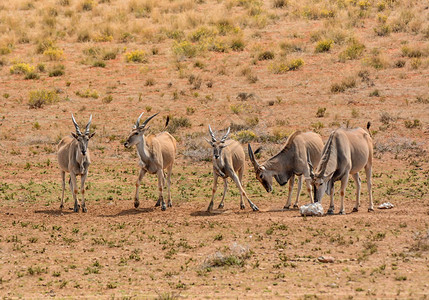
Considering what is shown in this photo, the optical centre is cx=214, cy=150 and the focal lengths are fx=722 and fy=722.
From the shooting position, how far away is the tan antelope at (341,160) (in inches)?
635

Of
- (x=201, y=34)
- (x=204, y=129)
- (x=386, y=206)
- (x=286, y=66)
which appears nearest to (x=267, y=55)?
(x=286, y=66)

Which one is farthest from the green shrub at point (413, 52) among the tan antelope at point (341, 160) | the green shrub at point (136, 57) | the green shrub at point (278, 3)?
the tan antelope at point (341, 160)

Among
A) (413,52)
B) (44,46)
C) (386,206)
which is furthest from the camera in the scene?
(44,46)

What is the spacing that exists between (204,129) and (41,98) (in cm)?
742

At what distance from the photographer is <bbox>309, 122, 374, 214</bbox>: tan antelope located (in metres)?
16.1

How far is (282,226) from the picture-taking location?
1520 centimetres

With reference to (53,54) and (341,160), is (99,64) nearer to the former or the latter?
(53,54)

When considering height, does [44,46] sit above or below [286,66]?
above

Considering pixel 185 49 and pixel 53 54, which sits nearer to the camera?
pixel 53 54

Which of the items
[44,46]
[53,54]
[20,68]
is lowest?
[20,68]

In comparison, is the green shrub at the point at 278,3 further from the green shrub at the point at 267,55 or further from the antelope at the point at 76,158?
the antelope at the point at 76,158

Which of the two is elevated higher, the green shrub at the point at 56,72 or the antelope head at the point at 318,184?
the green shrub at the point at 56,72

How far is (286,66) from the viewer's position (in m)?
34.3

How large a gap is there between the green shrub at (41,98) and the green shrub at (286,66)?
10.3m
